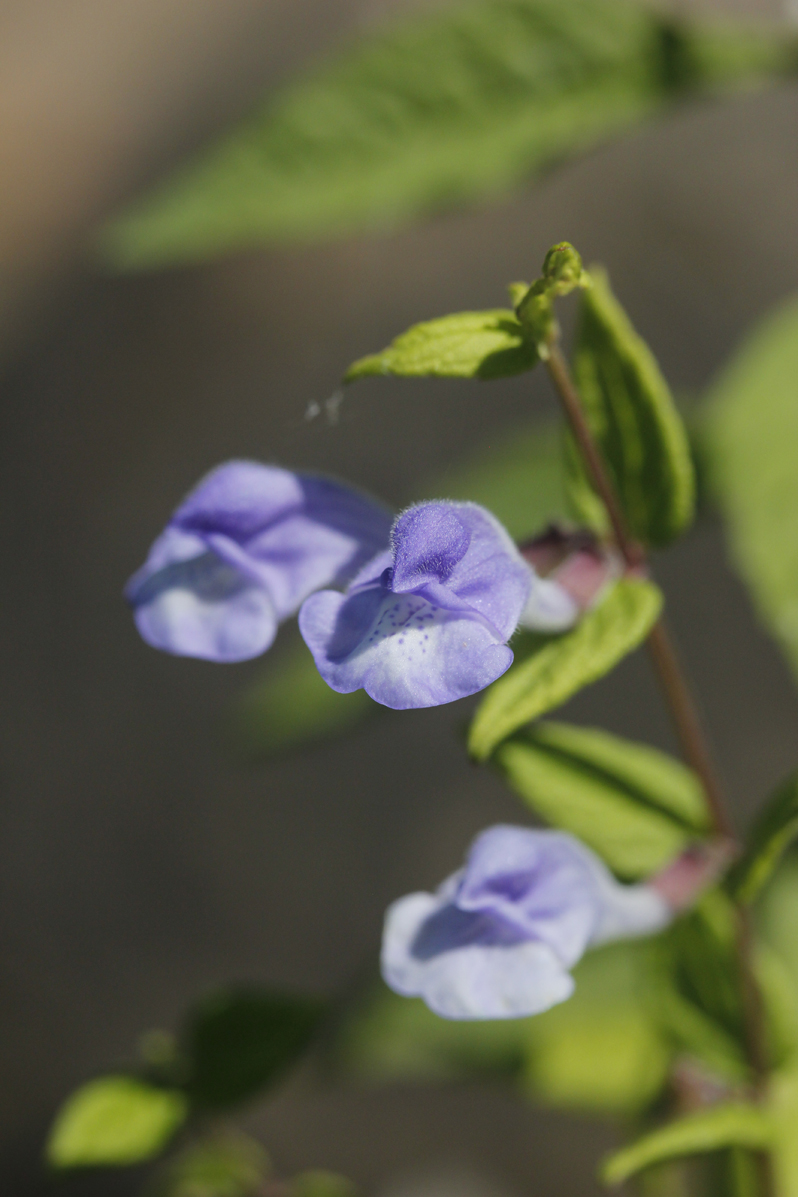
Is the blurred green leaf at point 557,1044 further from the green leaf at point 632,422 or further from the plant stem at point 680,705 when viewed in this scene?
the green leaf at point 632,422

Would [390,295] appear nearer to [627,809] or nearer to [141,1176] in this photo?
[141,1176]

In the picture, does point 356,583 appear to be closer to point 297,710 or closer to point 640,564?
point 640,564

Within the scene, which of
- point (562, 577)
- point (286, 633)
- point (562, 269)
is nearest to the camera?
point (562, 269)

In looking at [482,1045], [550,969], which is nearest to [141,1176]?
[482,1045]

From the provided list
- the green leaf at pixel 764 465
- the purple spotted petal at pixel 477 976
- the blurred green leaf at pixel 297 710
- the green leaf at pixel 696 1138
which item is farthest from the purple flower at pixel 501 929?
the blurred green leaf at pixel 297 710

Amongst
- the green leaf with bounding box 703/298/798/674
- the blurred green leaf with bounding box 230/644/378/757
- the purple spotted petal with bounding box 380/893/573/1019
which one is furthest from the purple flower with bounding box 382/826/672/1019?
the blurred green leaf with bounding box 230/644/378/757

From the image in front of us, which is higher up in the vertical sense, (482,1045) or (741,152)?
(741,152)

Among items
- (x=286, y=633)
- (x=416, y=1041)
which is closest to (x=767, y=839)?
(x=416, y=1041)
